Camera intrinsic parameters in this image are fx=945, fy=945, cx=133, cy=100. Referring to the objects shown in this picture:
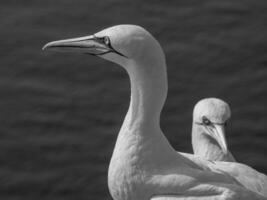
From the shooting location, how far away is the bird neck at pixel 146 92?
399 inches

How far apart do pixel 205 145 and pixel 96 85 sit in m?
2.70

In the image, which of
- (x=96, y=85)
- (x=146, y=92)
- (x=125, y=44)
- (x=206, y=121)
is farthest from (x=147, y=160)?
(x=96, y=85)

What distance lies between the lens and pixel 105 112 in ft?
49.6

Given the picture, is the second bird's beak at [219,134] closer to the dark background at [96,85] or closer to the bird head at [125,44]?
the dark background at [96,85]

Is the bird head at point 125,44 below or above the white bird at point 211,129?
above

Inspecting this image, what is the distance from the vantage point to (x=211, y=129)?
13227 mm

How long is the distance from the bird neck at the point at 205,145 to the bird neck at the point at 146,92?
9.75 feet

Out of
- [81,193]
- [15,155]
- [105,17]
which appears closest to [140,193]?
[81,193]

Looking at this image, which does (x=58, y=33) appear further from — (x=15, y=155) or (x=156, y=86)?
(x=156, y=86)

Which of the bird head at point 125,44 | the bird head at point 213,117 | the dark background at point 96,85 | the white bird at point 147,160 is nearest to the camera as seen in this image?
the bird head at point 125,44

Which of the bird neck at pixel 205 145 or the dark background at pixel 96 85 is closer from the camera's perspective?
the bird neck at pixel 205 145

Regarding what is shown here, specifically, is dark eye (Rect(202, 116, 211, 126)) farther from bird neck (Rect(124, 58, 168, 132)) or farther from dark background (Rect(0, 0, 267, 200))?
bird neck (Rect(124, 58, 168, 132))

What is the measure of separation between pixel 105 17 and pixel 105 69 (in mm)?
1254

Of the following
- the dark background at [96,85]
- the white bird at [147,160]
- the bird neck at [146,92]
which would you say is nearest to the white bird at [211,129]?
the dark background at [96,85]
